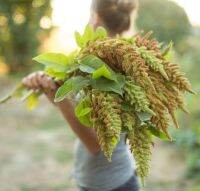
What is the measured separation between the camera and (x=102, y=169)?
113 inches

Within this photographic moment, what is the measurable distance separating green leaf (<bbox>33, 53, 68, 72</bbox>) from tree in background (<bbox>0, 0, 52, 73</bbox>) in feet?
27.5

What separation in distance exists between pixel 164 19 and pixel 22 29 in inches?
112

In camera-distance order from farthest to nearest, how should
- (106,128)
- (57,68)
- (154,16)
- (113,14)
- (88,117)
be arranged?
1. (154,16)
2. (113,14)
3. (57,68)
4. (88,117)
5. (106,128)

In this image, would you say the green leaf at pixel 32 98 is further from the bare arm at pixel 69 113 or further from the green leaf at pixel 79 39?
the green leaf at pixel 79 39

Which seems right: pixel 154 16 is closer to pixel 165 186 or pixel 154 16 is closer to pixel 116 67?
pixel 165 186

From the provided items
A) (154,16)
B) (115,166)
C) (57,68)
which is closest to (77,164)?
(115,166)

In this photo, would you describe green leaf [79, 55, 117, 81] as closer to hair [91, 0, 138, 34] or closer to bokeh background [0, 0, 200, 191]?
bokeh background [0, 0, 200, 191]

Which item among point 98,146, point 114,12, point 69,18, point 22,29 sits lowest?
point 98,146

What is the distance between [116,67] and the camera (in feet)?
7.32

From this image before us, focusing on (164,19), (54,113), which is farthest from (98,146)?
(164,19)

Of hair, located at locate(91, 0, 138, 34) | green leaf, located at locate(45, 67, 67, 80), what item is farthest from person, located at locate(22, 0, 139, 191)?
green leaf, located at locate(45, 67, 67, 80)

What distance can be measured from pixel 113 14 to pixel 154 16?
885cm

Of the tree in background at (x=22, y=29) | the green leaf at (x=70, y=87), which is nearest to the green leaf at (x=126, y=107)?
the green leaf at (x=70, y=87)

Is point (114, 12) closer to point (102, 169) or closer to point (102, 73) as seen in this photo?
point (102, 73)
